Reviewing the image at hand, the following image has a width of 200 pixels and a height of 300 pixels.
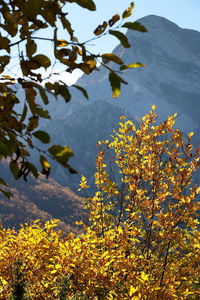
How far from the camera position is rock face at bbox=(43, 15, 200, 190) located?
92.0 metres

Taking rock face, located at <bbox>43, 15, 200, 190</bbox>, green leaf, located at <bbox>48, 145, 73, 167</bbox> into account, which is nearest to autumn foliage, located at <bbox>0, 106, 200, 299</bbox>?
green leaf, located at <bbox>48, 145, 73, 167</bbox>

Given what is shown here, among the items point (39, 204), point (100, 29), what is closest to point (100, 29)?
point (100, 29)

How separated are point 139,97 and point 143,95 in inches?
67.5

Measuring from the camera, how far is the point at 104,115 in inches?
3780

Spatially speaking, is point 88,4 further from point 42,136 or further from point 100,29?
point 42,136

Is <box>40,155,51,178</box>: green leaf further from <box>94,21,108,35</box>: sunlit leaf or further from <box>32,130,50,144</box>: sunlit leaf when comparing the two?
<box>94,21,108,35</box>: sunlit leaf

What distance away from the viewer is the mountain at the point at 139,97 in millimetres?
90562

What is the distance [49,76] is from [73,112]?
9488 cm

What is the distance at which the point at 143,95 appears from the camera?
102 meters

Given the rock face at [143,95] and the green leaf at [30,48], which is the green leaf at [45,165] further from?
the rock face at [143,95]

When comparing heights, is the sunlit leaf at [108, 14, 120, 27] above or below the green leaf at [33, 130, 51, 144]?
above

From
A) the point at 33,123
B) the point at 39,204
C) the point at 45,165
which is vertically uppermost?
the point at 39,204

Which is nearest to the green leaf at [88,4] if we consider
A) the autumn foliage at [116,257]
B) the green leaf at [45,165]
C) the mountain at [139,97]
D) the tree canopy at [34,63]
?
the tree canopy at [34,63]

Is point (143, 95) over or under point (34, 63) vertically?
over
